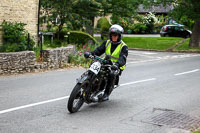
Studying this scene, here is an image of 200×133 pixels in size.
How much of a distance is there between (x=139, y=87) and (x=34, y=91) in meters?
3.23

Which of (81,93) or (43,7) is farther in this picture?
(43,7)

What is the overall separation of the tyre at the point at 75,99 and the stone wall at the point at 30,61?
6.06 metres

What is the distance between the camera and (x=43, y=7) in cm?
2644

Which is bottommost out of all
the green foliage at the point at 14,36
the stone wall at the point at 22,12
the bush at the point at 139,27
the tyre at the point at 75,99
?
the bush at the point at 139,27

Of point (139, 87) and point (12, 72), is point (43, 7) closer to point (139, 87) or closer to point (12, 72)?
point (12, 72)

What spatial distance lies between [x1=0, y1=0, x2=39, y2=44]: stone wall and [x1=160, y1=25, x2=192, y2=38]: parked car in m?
28.3

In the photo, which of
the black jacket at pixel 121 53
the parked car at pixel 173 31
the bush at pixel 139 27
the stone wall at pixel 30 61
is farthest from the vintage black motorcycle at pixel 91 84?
the bush at pixel 139 27

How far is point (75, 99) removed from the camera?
7559mm

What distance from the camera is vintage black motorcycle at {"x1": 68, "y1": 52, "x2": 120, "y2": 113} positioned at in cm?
732

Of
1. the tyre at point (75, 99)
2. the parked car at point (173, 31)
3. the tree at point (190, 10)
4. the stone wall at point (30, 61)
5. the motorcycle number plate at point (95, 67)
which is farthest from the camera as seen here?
the parked car at point (173, 31)

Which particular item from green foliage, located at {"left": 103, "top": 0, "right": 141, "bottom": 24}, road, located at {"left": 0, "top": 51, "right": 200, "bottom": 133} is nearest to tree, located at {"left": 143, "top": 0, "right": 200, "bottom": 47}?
green foliage, located at {"left": 103, "top": 0, "right": 141, "bottom": 24}

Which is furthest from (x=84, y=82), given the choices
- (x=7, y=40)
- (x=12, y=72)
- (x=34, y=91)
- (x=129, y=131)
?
(x=7, y=40)

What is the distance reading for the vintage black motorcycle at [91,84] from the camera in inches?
288

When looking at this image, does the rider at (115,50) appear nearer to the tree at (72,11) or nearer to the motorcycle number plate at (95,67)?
the motorcycle number plate at (95,67)
